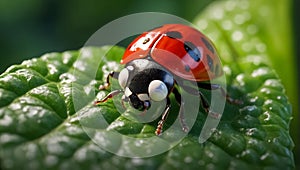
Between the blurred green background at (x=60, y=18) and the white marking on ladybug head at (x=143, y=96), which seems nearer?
the white marking on ladybug head at (x=143, y=96)

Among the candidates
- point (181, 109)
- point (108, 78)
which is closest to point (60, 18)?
point (108, 78)

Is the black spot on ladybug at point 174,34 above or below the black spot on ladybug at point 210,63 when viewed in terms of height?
above

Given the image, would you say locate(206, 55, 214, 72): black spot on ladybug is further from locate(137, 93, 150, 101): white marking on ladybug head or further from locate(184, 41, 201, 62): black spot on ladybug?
locate(137, 93, 150, 101): white marking on ladybug head

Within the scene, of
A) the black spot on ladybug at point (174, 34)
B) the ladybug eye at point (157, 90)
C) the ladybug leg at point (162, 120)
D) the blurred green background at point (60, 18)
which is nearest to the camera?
the ladybug leg at point (162, 120)

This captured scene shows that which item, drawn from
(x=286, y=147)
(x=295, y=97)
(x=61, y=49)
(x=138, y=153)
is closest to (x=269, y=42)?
(x=295, y=97)

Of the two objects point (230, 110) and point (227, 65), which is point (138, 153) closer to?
point (230, 110)

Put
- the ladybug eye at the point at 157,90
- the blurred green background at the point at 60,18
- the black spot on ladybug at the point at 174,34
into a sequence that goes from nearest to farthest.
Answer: the ladybug eye at the point at 157,90 → the black spot on ladybug at the point at 174,34 → the blurred green background at the point at 60,18

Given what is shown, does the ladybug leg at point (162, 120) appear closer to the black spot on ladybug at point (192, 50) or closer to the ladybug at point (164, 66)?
the ladybug at point (164, 66)

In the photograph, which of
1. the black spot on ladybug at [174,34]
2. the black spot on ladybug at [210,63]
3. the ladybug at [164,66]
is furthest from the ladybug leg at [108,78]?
the black spot on ladybug at [210,63]
